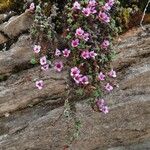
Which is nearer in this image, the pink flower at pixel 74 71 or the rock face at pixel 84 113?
the pink flower at pixel 74 71

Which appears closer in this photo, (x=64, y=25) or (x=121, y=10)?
(x=64, y=25)

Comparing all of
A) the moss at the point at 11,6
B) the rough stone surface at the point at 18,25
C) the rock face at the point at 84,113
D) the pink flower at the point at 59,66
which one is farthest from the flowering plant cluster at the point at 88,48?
the moss at the point at 11,6

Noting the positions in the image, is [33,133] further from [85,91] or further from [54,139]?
[85,91]

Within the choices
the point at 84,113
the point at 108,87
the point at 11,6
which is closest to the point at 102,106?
the point at 108,87

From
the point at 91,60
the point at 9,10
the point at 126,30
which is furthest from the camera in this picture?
the point at 9,10

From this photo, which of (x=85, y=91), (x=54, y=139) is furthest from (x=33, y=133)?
(x=85, y=91)

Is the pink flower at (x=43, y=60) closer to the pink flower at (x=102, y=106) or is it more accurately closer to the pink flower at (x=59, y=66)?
the pink flower at (x=59, y=66)

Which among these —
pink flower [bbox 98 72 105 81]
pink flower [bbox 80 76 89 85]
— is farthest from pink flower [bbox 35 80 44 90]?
pink flower [bbox 98 72 105 81]
